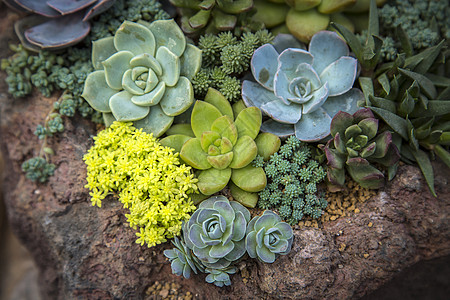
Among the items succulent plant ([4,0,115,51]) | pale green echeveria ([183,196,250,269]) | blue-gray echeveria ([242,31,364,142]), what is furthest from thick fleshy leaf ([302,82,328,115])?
succulent plant ([4,0,115,51])

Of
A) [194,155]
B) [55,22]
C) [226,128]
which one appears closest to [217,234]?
[194,155]

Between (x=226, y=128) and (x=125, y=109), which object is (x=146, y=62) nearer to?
(x=125, y=109)

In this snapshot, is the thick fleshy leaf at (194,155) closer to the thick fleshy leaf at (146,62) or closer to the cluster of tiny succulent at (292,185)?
the cluster of tiny succulent at (292,185)

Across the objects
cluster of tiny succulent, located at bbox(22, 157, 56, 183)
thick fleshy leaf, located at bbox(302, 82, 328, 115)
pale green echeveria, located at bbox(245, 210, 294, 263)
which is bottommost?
cluster of tiny succulent, located at bbox(22, 157, 56, 183)

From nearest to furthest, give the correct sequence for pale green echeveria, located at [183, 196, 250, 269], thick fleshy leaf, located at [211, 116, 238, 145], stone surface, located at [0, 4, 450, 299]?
pale green echeveria, located at [183, 196, 250, 269] → stone surface, located at [0, 4, 450, 299] → thick fleshy leaf, located at [211, 116, 238, 145]

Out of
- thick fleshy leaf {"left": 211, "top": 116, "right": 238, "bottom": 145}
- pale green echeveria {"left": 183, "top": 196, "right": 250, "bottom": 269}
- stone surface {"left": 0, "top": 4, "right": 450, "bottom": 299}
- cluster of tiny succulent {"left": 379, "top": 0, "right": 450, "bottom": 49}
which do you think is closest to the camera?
pale green echeveria {"left": 183, "top": 196, "right": 250, "bottom": 269}

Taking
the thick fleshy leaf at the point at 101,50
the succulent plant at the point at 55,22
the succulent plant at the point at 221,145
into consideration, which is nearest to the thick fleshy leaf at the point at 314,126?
the succulent plant at the point at 221,145

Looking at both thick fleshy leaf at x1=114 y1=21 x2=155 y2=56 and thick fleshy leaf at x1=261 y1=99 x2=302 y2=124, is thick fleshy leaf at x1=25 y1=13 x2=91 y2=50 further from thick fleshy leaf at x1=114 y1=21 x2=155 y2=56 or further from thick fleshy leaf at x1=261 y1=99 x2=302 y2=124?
thick fleshy leaf at x1=261 y1=99 x2=302 y2=124
